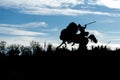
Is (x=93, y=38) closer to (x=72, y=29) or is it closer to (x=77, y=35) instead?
(x=77, y=35)


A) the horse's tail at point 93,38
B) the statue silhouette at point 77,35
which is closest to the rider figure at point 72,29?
the statue silhouette at point 77,35

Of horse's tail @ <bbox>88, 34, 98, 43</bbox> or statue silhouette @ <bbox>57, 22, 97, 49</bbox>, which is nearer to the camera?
statue silhouette @ <bbox>57, 22, 97, 49</bbox>

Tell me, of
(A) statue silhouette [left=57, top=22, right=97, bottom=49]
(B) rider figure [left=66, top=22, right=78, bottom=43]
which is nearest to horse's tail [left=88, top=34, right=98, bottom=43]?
(A) statue silhouette [left=57, top=22, right=97, bottom=49]

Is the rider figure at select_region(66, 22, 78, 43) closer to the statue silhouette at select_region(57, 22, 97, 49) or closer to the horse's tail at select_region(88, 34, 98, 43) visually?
the statue silhouette at select_region(57, 22, 97, 49)

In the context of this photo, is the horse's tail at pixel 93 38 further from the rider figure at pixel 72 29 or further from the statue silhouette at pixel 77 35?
the rider figure at pixel 72 29

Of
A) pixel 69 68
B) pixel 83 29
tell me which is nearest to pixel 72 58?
pixel 69 68

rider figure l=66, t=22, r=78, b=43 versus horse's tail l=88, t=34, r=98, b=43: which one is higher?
rider figure l=66, t=22, r=78, b=43

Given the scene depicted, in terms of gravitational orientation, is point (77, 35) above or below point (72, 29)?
below

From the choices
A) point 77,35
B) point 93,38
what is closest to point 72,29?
point 77,35

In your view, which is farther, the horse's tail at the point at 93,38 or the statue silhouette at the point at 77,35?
the horse's tail at the point at 93,38

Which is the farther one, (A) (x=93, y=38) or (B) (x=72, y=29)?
(A) (x=93, y=38)

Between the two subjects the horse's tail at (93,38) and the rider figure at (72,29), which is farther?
the horse's tail at (93,38)

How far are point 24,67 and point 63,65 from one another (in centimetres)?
410

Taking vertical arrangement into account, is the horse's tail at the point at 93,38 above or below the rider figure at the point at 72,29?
below
